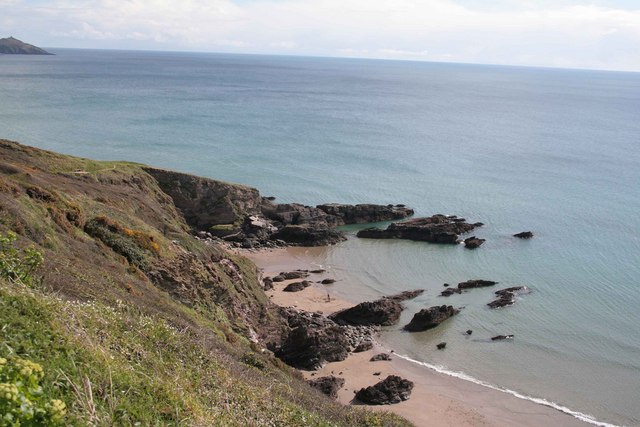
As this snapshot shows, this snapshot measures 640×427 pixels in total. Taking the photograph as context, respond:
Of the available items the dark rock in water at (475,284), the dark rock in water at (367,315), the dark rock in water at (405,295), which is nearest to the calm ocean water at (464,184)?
the dark rock in water at (405,295)

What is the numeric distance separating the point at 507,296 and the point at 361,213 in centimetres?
2294

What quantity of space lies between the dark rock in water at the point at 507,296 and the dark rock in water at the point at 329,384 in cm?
1696

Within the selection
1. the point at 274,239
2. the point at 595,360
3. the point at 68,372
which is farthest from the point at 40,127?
the point at 68,372

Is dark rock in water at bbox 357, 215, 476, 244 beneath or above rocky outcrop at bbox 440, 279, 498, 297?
above

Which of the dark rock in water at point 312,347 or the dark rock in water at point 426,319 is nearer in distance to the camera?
the dark rock in water at point 312,347

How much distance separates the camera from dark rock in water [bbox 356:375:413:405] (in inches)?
1201

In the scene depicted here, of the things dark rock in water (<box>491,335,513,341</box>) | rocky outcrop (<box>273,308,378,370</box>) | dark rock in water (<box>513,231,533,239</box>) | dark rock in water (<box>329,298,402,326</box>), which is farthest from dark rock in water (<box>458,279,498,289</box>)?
dark rock in water (<box>513,231,533,239</box>)

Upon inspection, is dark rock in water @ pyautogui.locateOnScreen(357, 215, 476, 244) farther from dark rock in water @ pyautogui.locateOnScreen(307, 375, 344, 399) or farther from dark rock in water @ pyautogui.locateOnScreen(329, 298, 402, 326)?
dark rock in water @ pyautogui.locateOnScreen(307, 375, 344, 399)

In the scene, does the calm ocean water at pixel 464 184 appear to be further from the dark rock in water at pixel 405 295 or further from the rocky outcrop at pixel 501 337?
the dark rock in water at pixel 405 295

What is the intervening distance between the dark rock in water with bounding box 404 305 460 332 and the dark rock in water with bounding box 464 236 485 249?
17.2m

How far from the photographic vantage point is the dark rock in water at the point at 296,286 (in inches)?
1762

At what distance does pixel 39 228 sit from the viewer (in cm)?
2459

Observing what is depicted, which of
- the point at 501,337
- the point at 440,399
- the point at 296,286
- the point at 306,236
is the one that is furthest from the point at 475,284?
the point at 440,399

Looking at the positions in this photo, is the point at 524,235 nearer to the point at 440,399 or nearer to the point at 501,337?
the point at 501,337
